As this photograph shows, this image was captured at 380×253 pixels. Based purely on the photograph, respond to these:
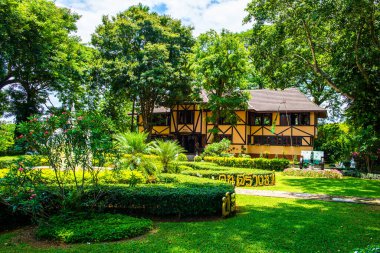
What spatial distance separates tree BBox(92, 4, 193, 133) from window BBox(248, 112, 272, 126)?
26.2ft

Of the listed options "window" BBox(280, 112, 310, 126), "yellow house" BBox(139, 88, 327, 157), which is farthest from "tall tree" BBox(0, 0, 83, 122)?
"window" BBox(280, 112, 310, 126)

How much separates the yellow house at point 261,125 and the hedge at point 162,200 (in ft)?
75.1

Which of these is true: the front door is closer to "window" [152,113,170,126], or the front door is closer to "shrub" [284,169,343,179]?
"window" [152,113,170,126]

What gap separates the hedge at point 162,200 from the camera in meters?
8.20

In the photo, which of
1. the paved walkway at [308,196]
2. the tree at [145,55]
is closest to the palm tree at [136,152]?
the paved walkway at [308,196]

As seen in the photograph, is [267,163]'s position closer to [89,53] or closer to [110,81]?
[110,81]

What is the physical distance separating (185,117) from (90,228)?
93.8ft

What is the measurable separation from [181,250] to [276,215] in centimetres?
413

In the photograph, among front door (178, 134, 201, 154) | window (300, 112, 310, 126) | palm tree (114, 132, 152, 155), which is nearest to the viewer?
palm tree (114, 132, 152, 155)

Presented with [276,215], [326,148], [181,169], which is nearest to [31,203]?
[276,215]

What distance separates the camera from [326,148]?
32906mm

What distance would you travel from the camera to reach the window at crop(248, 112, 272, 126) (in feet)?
106

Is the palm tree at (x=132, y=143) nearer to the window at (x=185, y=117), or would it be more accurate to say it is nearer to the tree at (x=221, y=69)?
the tree at (x=221, y=69)

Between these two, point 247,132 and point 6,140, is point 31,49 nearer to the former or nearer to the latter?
point 6,140
